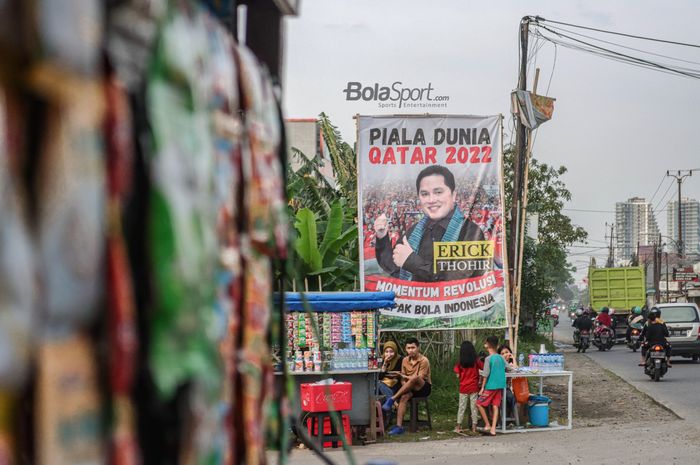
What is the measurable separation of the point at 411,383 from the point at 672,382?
930 centimetres

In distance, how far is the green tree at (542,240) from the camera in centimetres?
3219

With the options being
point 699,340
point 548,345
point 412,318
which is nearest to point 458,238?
point 412,318

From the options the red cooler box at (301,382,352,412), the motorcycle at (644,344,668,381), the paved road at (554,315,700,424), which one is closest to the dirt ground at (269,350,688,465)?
the paved road at (554,315,700,424)

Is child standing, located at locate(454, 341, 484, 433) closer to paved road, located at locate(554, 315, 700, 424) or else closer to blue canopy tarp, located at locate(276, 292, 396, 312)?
blue canopy tarp, located at locate(276, 292, 396, 312)

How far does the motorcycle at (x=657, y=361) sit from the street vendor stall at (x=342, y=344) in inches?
393

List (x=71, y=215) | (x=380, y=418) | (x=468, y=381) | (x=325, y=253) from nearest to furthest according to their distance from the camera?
(x=71, y=215)
(x=380, y=418)
(x=468, y=381)
(x=325, y=253)

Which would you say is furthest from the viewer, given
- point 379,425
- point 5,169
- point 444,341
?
point 444,341

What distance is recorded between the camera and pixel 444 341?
21.3m

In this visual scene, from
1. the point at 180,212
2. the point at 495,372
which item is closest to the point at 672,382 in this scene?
the point at 495,372

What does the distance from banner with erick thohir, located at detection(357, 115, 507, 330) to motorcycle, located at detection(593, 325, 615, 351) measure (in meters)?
22.7

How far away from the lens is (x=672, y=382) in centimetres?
2123

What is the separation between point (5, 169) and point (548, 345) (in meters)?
38.3

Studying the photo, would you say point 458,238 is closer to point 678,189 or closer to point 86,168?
point 86,168

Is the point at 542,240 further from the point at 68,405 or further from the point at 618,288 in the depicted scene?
the point at 68,405
